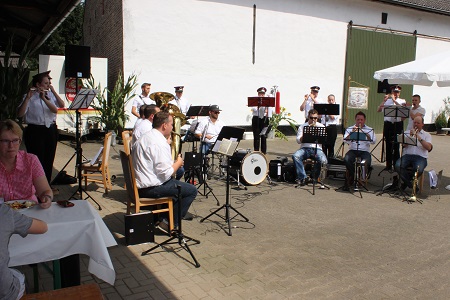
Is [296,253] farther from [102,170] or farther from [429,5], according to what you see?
[429,5]

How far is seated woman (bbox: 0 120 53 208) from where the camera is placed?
134 inches

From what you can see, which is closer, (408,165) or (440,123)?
(408,165)

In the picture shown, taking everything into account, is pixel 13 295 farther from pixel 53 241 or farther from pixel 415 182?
pixel 415 182

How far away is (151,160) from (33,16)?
10.1m

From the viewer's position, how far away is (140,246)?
471 cm

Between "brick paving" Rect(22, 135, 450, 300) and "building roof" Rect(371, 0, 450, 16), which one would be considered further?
"building roof" Rect(371, 0, 450, 16)

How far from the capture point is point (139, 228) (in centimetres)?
468

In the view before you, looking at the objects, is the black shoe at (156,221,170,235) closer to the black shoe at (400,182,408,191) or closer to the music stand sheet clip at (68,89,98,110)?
the music stand sheet clip at (68,89,98,110)

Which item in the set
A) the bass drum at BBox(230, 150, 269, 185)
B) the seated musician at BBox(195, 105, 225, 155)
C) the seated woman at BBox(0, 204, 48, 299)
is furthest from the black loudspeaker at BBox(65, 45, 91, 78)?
the seated woman at BBox(0, 204, 48, 299)

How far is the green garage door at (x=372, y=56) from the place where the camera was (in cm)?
1806

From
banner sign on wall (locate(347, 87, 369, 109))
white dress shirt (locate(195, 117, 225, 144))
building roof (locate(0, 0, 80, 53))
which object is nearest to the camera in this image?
white dress shirt (locate(195, 117, 225, 144))

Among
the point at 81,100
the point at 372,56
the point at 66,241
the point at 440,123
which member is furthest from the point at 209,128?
the point at 440,123

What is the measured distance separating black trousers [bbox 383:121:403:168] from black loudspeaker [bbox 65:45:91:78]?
8.51 metres

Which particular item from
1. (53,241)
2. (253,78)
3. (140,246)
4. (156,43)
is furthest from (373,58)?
(53,241)
